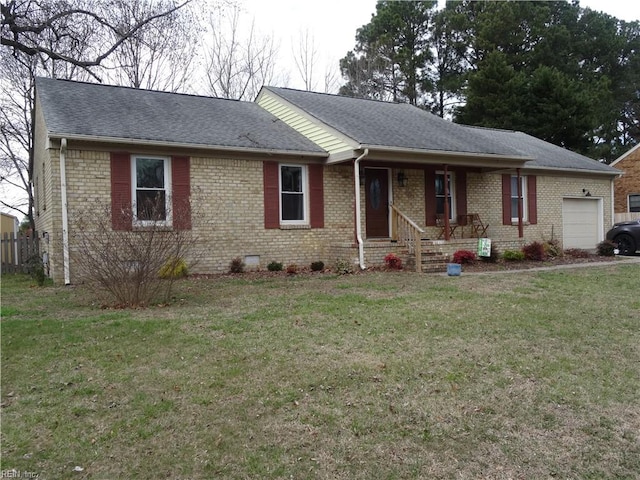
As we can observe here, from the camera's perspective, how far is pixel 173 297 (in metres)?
8.19

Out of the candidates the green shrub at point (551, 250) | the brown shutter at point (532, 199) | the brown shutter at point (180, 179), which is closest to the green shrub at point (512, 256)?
the green shrub at point (551, 250)

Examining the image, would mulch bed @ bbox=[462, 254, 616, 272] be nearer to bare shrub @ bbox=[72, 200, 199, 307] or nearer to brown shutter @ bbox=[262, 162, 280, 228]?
brown shutter @ bbox=[262, 162, 280, 228]

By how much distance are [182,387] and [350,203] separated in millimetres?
9987

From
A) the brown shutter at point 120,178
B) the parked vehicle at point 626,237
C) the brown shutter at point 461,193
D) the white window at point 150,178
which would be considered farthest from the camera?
A: the parked vehicle at point 626,237

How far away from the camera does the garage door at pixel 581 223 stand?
18500 mm

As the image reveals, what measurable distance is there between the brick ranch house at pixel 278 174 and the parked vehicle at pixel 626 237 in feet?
8.55

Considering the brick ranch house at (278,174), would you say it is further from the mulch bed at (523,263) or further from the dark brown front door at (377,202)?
the mulch bed at (523,263)

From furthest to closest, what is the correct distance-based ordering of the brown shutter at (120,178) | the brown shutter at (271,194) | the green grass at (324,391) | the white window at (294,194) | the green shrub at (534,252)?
the green shrub at (534,252)
the white window at (294,194)
the brown shutter at (271,194)
the brown shutter at (120,178)
the green grass at (324,391)

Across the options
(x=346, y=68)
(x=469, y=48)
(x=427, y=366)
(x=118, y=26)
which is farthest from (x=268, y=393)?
(x=469, y=48)

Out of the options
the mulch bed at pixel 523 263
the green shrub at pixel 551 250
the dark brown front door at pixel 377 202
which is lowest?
the mulch bed at pixel 523 263

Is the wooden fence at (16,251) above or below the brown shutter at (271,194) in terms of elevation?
below

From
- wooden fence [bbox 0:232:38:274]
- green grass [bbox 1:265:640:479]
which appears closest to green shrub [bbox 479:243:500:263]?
green grass [bbox 1:265:640:479]

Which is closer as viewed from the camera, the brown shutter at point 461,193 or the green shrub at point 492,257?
the green shrub at point 492,257

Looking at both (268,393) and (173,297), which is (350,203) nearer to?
(173,297)
